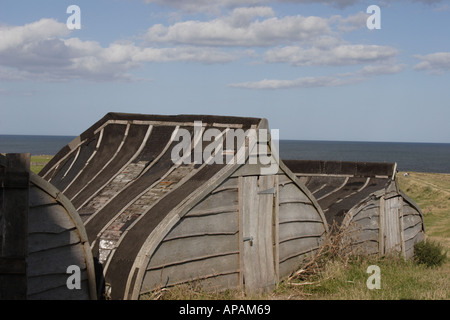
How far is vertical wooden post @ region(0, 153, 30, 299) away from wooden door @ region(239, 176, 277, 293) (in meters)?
4.57

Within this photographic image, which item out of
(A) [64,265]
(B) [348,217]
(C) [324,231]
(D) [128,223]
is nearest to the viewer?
(A) [64,265]

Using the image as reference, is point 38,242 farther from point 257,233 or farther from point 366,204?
point 366,204

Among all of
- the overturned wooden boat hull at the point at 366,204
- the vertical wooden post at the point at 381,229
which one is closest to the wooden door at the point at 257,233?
the overturned wooden boat hull at the point at 366,204

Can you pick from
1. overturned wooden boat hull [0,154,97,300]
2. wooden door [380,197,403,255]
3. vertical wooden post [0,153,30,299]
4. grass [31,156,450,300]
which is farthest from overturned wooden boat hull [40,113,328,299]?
wooden door [380,197,403,255]

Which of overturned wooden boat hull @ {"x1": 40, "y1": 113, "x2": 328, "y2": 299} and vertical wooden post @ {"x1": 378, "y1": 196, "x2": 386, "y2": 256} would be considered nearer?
overturned wooden boat hull @ {"x1": 40, "y1": 113, "x2": 328, "y2": 299}

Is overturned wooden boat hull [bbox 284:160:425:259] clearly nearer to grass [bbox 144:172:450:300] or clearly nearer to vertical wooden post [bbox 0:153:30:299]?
grass [bbox 144:172:450:300]

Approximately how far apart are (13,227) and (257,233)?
5399mm

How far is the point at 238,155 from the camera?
1055 cm

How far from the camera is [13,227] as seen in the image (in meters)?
6.84

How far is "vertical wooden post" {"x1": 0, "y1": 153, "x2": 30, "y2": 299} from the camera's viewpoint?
677 cm

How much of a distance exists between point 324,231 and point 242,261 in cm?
406

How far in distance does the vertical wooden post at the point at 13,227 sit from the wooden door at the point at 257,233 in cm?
457
